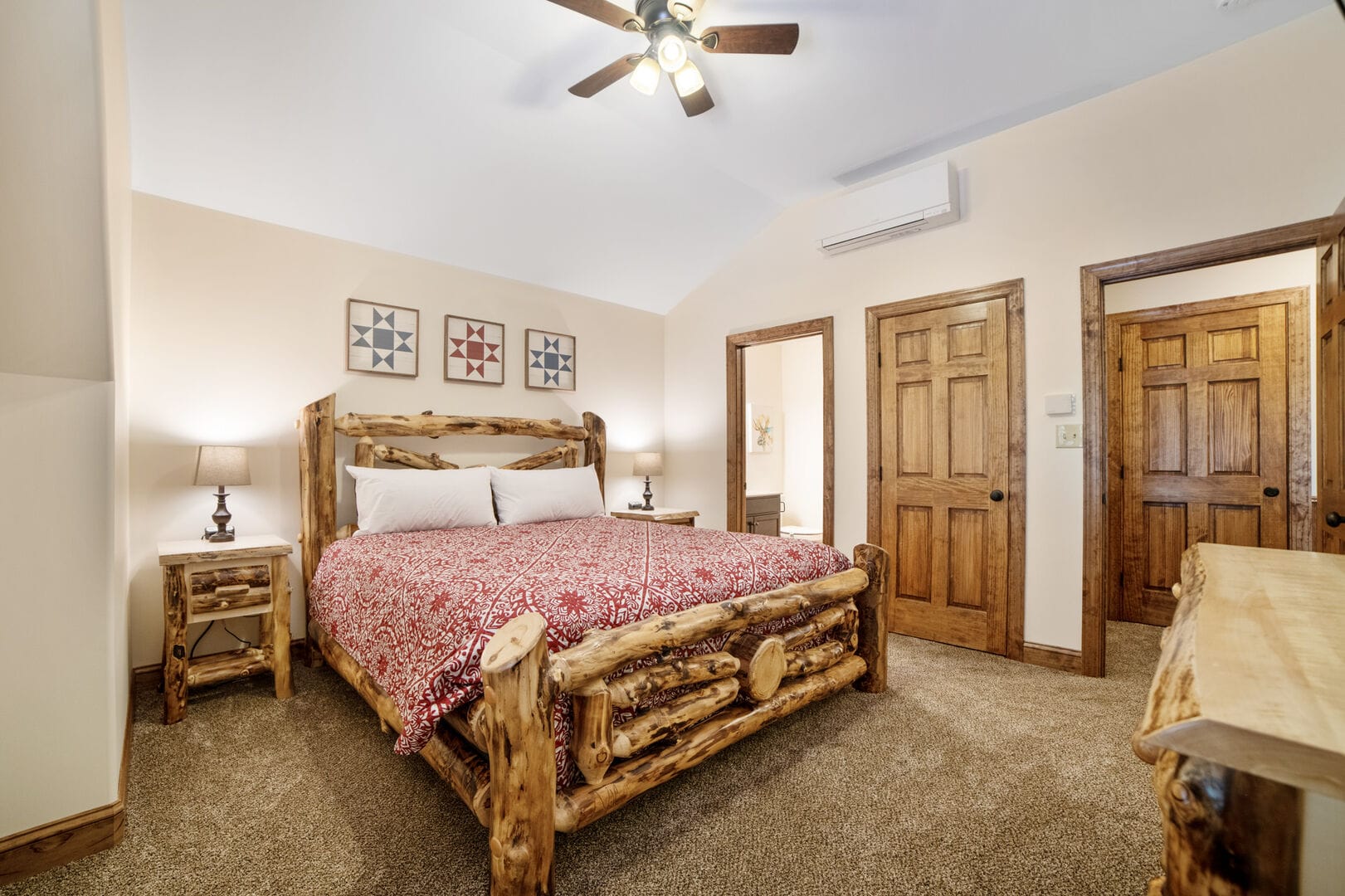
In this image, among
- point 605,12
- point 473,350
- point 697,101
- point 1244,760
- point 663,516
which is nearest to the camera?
point 1244,760

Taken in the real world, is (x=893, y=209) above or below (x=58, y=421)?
above

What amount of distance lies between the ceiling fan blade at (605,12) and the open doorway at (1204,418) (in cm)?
320

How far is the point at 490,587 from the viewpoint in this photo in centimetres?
179

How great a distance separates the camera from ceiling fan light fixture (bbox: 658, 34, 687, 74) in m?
2.05

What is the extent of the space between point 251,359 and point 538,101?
6.58 feet

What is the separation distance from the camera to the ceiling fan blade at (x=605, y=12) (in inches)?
74.5

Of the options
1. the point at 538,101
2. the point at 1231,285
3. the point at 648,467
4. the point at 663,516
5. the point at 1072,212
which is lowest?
the point at 663,516

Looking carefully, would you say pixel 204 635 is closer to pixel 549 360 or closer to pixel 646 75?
pixel 549 360

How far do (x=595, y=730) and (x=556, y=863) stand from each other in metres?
0.40

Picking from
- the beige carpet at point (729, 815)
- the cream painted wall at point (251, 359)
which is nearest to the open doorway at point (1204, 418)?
the beige carpet at point (729, 815)

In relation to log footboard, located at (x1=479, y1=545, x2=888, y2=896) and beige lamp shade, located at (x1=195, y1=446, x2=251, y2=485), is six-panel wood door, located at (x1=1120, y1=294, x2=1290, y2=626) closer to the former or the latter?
log footboard, located at (x1=479, y1=545, x2=888, y2=896)

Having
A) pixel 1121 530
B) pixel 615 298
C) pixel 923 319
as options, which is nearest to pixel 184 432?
pixel 615 298

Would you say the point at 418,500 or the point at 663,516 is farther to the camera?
the point at 663,516

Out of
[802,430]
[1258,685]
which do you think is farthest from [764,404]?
[1258,685]
